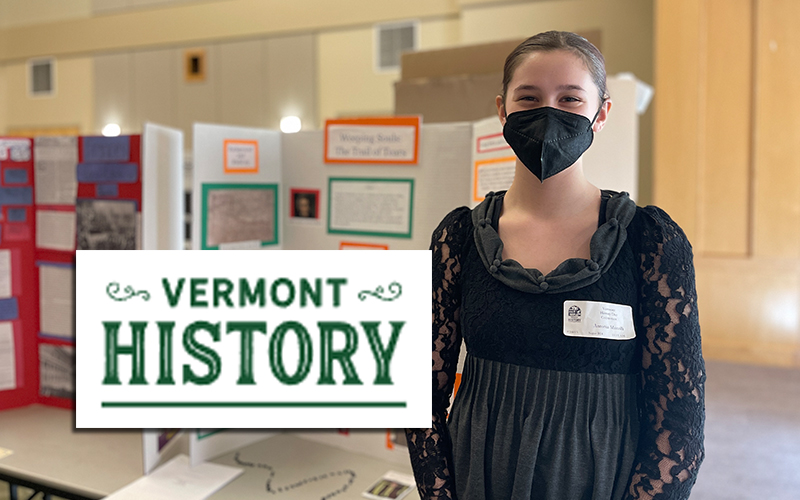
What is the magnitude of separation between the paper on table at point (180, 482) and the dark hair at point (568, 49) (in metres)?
1.25

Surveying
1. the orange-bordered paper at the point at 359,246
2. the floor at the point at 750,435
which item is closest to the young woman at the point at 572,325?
the orange-bordered paper at the point at 359,246

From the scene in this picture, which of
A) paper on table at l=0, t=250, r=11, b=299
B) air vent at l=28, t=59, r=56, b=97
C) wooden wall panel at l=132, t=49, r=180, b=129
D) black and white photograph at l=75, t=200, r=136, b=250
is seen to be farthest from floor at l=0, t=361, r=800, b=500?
air vent at l=28, t=59, r=56, b=97

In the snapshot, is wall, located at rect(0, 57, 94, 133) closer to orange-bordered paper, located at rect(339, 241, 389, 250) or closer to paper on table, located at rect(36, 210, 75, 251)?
paper on table, located at rect(36, 210, 75, 251)

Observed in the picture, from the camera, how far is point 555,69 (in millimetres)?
812

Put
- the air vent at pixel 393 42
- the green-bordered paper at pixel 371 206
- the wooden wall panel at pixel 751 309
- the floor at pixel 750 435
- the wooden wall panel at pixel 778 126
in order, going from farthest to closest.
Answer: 1. the air vent at pixel 393 42
2. the wooden wall panel at pixel 751 309
3. the wooden wall panel at pixel 778 126
4. the floor at pixel 750 435
5. the green-bordered paper at pixel 371 206

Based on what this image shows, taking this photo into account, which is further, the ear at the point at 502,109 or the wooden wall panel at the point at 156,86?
the wooden wall panel at the point at 156,86

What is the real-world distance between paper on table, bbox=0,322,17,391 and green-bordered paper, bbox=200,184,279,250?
2.92ft

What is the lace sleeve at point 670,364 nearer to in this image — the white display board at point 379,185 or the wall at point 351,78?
the white display board at point 379,185

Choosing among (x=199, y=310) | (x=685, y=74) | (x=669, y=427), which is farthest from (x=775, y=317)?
(x=199, y=310)

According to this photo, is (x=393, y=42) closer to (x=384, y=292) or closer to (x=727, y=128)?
(x=727, y=128)

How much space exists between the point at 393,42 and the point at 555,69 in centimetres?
615

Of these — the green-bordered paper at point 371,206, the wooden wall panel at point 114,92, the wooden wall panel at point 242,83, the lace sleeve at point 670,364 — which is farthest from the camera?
the wooden wall panel at point 114,92

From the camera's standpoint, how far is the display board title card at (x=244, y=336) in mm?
970

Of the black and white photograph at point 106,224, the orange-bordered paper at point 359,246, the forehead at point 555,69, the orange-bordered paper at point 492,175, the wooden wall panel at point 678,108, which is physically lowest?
the orange-bordered paper at point 359,246
